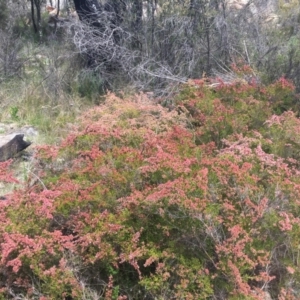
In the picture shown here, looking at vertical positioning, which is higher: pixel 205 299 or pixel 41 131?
pixel 41 131

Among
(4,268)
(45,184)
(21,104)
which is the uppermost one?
(21,104)

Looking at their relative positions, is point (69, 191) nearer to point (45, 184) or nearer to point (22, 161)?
point (45, 184)

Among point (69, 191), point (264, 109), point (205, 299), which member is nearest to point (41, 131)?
point (69, 191)

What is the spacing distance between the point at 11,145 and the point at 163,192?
238 centimetres

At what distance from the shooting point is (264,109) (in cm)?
461

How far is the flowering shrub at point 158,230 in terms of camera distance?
2857 millimetres

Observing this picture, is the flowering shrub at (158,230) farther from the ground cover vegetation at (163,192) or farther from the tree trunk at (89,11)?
the tree trunk at (89,11)

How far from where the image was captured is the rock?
15.2 ft

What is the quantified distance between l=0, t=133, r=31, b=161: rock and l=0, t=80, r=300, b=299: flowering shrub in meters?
1.13

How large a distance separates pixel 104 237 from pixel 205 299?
2.58ft

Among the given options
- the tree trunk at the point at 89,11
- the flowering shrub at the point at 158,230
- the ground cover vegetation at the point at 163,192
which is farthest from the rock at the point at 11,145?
the tree trunk at the point at 89,11

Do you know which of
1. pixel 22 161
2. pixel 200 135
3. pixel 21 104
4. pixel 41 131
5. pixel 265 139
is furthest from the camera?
pixel 21 104

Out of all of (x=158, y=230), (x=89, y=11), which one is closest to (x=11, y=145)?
(x=158, y=230)

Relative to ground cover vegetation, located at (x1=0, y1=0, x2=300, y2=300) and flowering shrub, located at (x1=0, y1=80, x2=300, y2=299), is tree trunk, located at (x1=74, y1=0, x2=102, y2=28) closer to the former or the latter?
ground cover vegetation, located at (x1=0, y1=0, x2=300, y2=300)
